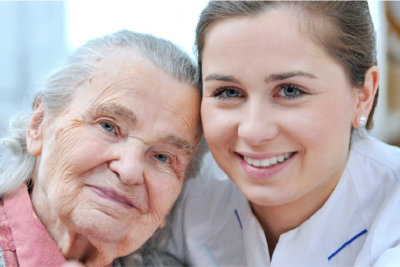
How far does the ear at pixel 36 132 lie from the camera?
6.12 ft

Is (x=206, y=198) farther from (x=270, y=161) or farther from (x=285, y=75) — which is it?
(x=285, y=75)

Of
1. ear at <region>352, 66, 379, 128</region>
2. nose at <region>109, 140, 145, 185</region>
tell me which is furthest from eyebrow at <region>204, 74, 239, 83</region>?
ear at <region>352, 66, 379, 128</region>

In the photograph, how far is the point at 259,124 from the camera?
1.60 meters

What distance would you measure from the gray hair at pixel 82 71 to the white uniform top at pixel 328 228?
712 mm

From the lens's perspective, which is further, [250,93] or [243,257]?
[243,257]

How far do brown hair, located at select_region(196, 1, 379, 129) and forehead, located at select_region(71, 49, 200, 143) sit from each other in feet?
0.74

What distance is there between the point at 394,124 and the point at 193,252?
10.6ft

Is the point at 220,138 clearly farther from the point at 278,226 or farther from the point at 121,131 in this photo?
the point at 278,226

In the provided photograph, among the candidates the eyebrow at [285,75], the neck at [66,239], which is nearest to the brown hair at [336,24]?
the eyebrow at [285,75]

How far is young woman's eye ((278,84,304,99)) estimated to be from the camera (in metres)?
1.63

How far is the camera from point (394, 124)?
15.0 feet

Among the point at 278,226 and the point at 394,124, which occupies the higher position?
the point at 278,226

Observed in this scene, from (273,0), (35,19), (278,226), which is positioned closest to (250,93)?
(273,0)

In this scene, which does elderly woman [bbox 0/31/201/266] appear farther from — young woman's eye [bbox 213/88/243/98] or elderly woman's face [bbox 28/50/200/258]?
young woman's eye [bbox 213/88/243/98]
